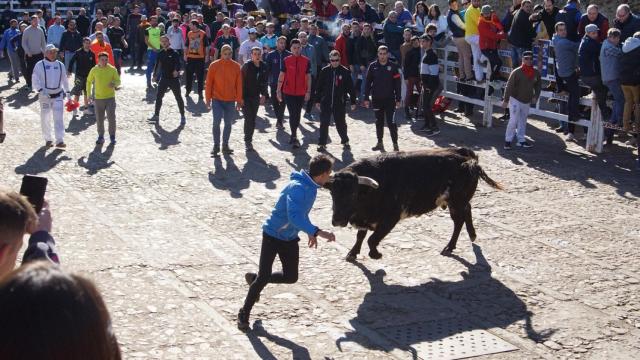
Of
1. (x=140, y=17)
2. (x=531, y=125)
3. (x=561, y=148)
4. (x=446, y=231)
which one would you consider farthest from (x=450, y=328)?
(x=140, y=17)

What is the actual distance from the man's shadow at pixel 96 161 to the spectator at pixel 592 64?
8.74 metres

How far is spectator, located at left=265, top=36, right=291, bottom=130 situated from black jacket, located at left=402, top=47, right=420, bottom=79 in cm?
261

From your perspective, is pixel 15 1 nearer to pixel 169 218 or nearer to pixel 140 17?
pixel 140 17

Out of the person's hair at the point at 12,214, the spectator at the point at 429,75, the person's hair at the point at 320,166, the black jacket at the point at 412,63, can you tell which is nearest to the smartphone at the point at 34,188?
the person's hair at the point at 12,214

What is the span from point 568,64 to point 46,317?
1655 centimetres

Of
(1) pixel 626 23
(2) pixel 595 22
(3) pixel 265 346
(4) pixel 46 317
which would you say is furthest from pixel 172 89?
(4) pixel 46 317

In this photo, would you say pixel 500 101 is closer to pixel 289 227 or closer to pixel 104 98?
pixel 104 98

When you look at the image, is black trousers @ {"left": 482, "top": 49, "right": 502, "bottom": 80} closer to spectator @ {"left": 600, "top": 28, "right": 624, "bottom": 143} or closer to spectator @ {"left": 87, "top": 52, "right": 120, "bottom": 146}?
spectator @ {"left": 600, "top": 28, "right": 624, "bottom": 143}

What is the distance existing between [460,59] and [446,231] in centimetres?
949

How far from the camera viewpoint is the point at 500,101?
20.0 meters

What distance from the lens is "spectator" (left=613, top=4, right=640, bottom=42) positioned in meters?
17.1

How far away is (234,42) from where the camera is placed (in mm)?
23266

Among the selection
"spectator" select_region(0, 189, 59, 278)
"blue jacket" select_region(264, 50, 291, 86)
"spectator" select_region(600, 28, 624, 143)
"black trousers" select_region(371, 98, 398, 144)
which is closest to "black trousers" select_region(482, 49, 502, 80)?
"spectator" select_region(600, 28, 624, 143)

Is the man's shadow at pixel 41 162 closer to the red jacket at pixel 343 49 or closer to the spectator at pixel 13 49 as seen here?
the red jacket at pixel 343 49
